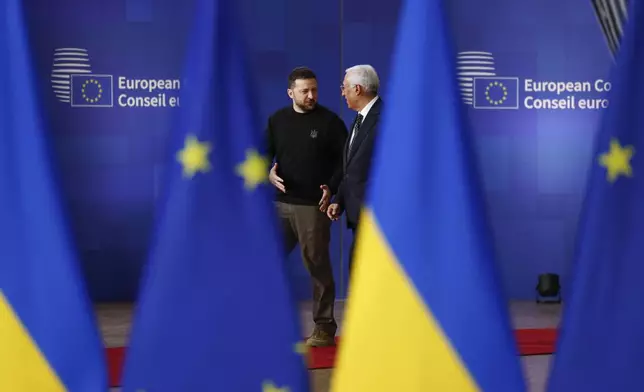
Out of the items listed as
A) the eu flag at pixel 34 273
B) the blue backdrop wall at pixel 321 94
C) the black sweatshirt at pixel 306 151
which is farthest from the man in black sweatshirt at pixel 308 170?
the eu flag at pixel 34 273

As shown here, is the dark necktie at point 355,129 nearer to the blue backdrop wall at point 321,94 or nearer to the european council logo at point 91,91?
the blue backdrop wall at point 321,94

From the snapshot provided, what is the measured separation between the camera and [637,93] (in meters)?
2.06

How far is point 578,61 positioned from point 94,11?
10.8 feet

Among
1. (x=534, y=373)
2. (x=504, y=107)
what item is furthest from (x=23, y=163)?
(x=504, y=107)

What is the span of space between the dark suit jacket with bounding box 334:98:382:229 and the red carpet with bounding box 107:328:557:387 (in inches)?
25.2

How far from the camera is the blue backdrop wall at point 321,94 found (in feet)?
21.8

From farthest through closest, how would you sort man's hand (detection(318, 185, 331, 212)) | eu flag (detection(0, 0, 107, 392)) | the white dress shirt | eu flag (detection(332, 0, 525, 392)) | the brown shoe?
the brown shoe < man's hand (detection(318, 185, 331, 212)) < the white dress shirt < eu flag (detection(0, 0, 107, 392)) < eu flag (detection(332, 0, 525, 392))

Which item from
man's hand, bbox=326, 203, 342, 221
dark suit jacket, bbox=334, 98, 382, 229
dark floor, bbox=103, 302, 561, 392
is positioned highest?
dark suit jacket, bbox=334, 98, 382, 229

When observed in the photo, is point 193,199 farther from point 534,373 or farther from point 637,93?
point 534,373

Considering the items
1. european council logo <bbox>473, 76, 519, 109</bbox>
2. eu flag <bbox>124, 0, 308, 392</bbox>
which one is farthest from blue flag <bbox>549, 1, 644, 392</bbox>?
european council logo <bbox>473, 76, 519, 109</bbox>

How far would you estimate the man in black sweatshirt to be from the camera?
4832 millimetres

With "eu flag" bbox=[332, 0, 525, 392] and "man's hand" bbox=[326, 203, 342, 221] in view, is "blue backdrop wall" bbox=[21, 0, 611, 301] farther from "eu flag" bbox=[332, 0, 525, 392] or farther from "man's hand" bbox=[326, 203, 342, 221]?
"eu flag" bbox=[332, 0, 525, 392]

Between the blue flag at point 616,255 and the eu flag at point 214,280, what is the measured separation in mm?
606

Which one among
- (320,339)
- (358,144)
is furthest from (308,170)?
(320,339)
